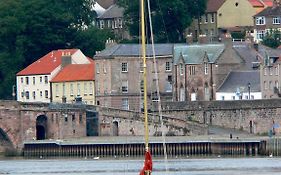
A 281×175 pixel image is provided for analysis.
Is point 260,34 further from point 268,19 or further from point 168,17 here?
point 168,17

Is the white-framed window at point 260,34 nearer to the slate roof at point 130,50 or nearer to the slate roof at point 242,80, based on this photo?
the slate roof at point 130,50

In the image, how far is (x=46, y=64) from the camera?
532ft

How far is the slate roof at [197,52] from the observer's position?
500 ft

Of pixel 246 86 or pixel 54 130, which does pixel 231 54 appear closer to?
pixel 246 86

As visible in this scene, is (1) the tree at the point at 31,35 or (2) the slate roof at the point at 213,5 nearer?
(1) the tree at the point at 31,35

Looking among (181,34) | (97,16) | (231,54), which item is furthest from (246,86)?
(97,16)

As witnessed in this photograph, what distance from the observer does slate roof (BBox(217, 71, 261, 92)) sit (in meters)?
150

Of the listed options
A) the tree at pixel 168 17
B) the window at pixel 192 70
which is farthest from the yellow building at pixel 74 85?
the tree at pixel 168 17

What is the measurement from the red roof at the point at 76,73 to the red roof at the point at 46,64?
0.89 meters

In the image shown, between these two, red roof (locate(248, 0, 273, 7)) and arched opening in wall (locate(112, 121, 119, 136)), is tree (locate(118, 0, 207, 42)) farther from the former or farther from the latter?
arched opening in wall (locate(112, 121, 119, 136))

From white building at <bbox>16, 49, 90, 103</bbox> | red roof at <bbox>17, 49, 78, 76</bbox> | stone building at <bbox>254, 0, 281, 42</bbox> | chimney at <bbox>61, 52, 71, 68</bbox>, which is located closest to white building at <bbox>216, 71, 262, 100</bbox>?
chimney at <bbox>61, 52, 71, 68</bbox>

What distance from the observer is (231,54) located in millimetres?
152375

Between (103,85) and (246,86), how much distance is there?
412 inches

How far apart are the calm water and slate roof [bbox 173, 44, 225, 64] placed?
19575mm
